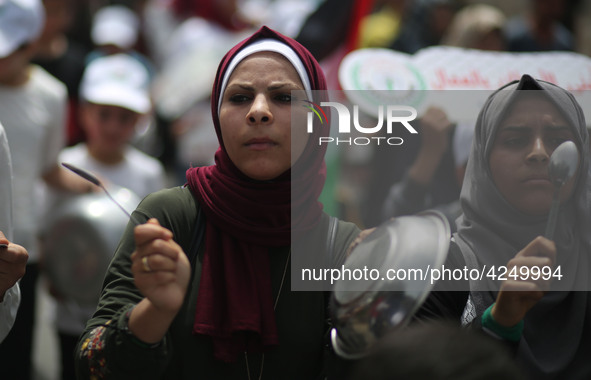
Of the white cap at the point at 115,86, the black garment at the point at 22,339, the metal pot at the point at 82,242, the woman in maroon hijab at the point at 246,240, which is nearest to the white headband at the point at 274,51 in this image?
the woman in maroon hijab at the point at 246,240

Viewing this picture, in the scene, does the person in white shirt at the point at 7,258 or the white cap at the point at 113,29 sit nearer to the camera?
the person in white shirt at the point at 7,258

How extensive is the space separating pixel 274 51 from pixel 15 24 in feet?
6.71

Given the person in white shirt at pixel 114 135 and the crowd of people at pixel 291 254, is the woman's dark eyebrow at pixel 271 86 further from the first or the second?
the person in white shirt at pixel 114 135

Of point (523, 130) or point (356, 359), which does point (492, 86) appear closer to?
point (523, 130)

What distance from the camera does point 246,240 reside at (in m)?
2.04

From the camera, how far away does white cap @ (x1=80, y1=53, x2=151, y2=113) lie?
189 inches

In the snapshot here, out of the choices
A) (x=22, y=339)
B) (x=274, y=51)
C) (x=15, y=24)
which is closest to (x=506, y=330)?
(x=274, y=51)

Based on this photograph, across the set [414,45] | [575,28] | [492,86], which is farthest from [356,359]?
[575,28]

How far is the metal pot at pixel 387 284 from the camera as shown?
1.75 meters

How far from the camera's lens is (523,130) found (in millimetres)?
2105

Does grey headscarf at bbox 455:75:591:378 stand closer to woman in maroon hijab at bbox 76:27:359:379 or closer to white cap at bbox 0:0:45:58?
woman in maroon hijab at bbox 76:27:359:379

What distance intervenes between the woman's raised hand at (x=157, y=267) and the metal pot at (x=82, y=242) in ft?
6.93

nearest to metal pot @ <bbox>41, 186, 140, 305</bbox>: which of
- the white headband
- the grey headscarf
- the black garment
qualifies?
the black garment

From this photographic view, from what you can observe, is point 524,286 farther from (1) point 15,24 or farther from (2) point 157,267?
(1) point 15,24
